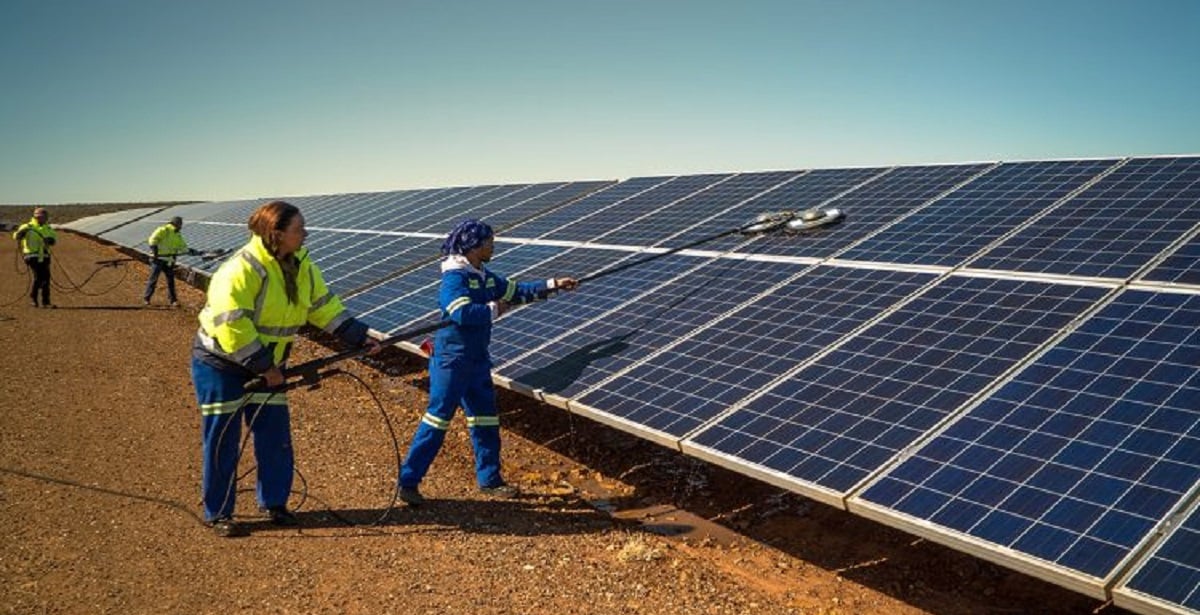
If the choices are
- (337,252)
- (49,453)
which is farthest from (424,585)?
(337,252)

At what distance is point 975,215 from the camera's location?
8.75 m

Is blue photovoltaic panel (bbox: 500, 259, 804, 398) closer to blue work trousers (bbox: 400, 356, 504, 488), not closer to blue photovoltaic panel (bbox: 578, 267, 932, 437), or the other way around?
blue photovoltaic panel (bbox: 578, 267, 932, 437)

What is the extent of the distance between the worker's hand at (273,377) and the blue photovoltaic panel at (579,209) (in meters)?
7.58

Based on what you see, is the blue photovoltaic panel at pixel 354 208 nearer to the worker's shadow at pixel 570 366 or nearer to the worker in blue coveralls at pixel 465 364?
the worker's shadow at pixel 570 366

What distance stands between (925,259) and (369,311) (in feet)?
25.6

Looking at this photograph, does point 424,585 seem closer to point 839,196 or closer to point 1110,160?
point 839,196

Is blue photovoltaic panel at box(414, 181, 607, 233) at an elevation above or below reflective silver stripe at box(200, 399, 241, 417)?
above

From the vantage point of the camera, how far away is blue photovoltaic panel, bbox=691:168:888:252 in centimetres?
1079

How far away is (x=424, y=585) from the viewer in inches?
230

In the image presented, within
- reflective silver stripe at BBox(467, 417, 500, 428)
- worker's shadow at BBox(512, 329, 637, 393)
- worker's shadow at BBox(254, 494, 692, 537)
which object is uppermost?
worker's shadow at BBox(512, 329, 637, 393)

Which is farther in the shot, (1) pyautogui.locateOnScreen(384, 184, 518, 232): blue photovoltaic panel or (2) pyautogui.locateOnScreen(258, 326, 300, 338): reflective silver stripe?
(1) pyautogui.locateOnScreen(384, 184, 518, 232): blue photovoltaic panel

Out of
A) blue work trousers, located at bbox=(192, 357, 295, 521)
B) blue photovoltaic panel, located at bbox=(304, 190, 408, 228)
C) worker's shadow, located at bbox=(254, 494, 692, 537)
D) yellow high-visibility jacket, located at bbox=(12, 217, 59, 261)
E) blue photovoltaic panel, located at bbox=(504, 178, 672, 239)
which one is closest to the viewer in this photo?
blue work trousers, located at bbox=(192, 357, 295, 521)

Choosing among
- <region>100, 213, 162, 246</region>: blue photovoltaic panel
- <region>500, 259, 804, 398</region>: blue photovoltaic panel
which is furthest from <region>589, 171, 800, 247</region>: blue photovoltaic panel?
<region>100, 213, 162, 246</region>: blue photovoltaic panel

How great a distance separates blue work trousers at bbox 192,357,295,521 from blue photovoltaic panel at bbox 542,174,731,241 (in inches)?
254
